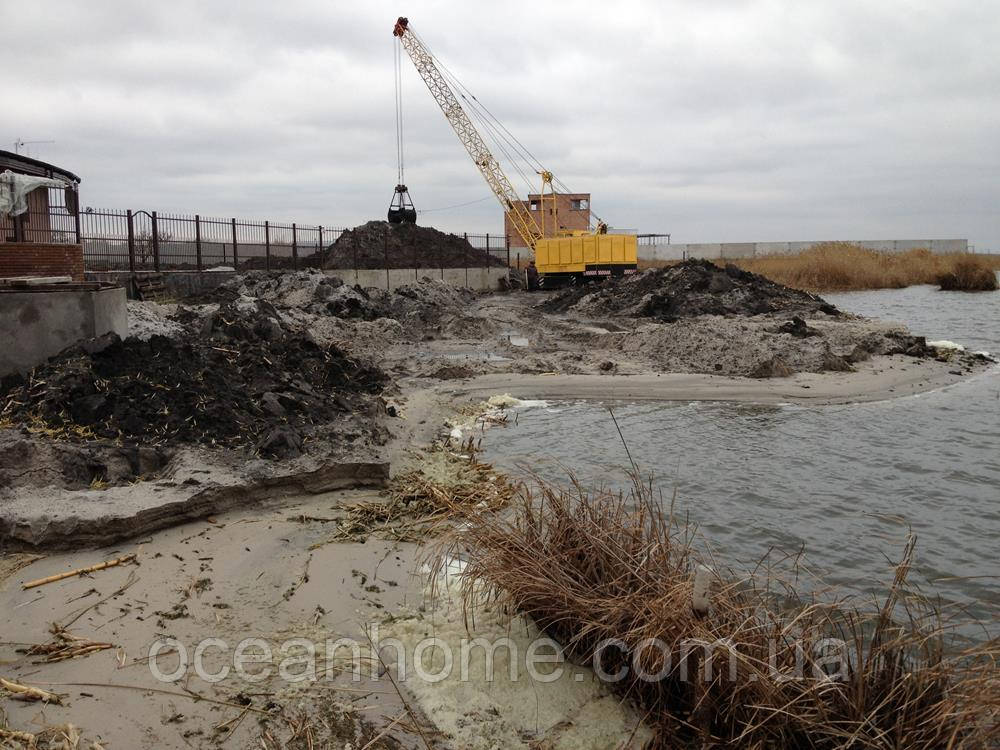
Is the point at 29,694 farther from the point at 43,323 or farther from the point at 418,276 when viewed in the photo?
the point at 418,276

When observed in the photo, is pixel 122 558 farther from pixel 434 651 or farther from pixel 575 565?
pixel 575 565

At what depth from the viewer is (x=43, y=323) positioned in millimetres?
8195

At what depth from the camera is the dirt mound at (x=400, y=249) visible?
38.8m

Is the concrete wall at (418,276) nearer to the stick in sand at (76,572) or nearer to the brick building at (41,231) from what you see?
the brick building at (41,231)

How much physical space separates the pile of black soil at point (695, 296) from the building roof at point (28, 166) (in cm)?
1646

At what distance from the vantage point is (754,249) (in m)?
67.6

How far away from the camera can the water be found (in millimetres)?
6078

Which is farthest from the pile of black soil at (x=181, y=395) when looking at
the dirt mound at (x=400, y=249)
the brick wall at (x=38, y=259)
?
the dirt mound at (x=400, y=249)

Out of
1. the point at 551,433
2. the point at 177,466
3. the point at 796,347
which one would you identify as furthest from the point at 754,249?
the point at 177,466

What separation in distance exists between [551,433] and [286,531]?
15.7ft

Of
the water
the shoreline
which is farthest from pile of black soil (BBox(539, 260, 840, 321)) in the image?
the water

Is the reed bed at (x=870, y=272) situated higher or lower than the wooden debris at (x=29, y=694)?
higher

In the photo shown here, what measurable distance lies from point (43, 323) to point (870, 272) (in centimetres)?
4569

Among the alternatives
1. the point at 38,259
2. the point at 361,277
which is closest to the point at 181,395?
the point at 38,259
